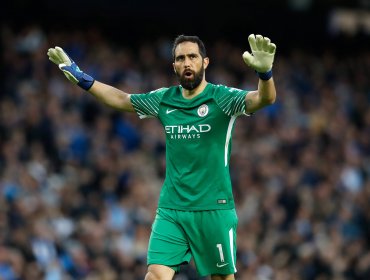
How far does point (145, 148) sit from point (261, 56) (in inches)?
430

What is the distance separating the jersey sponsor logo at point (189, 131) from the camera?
323 inches

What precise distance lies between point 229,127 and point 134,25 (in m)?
15.0

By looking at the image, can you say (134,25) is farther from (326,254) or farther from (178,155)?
(178,155)

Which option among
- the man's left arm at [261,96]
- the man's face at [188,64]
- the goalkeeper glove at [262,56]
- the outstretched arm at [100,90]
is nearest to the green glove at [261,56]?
the goalkeeper glove at [262,56]

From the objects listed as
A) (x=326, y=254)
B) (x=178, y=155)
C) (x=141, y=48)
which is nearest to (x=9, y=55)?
(x=141, y=48)

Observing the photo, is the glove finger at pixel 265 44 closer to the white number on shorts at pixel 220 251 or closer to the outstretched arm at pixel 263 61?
the outstretched arm at pixel 263 61

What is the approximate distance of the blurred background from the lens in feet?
49.1

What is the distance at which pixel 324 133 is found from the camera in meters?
21.0

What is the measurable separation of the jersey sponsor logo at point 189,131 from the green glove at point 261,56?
2.51ft

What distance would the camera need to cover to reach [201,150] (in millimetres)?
8219

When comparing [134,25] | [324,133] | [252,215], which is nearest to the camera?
[252,215]

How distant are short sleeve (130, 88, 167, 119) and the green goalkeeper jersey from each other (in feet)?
0.63

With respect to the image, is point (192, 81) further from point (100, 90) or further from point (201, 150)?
point (100, 90)

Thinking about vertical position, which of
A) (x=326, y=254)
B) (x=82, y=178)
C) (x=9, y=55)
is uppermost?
(x=9, y=55)
